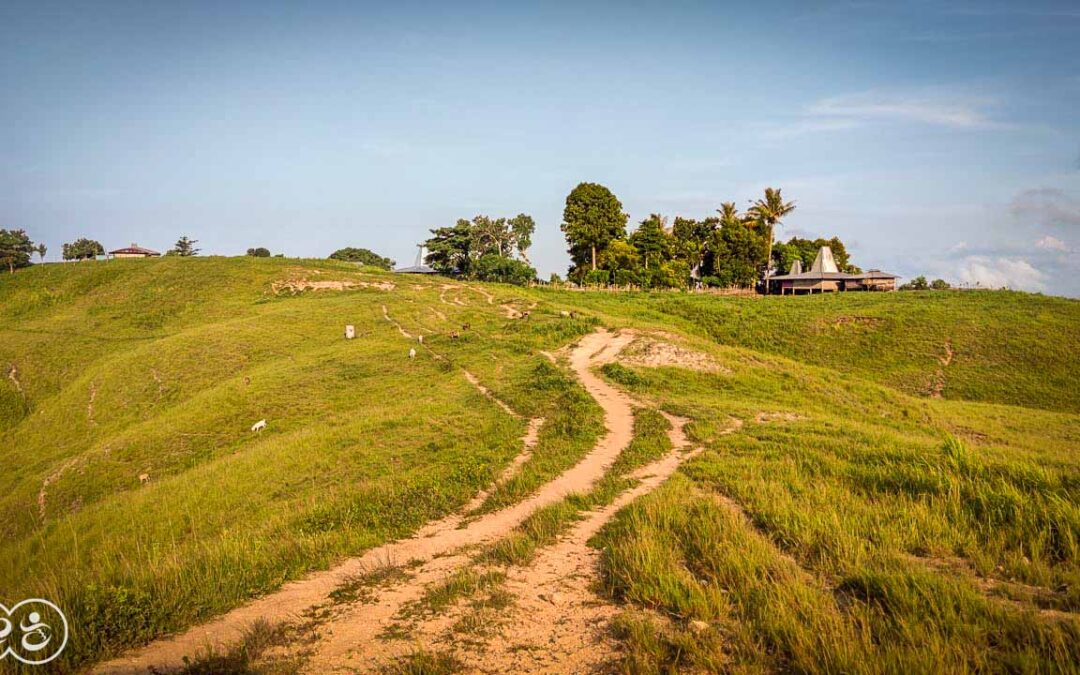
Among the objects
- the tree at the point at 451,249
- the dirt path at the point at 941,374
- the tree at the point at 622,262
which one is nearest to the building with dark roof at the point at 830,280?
the tree at the point at 622,262

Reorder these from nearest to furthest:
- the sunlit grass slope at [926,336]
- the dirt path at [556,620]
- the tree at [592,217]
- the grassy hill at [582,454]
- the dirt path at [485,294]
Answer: the dirt path at [556,620]
the grassy hill at [582,454]
the sunlit grass slope at [926,336]
the dirt path at [485,294]
the tree at [592,217]

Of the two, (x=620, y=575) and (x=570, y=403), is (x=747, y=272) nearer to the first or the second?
(x=570, y=403)

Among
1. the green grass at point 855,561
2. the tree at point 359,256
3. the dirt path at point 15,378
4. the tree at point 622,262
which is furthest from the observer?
the tree at point 359,256

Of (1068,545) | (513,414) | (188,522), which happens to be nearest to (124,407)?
(188,522)

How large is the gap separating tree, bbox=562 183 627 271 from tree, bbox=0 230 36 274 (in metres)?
73.6

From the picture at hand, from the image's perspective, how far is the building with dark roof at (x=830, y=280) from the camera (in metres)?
62.9

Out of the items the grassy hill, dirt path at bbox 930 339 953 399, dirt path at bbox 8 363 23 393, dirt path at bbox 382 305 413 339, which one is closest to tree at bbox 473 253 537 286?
the grassy hill

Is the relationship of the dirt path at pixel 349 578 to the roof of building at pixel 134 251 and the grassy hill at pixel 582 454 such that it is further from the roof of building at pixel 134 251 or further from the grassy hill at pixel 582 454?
the roof of building at pixel 134 251

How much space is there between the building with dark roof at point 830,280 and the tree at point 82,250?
361 ft

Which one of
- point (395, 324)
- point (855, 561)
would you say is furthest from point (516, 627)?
point (395, 324)

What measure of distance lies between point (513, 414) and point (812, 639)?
1311 cm

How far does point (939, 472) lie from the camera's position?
8.24 meters

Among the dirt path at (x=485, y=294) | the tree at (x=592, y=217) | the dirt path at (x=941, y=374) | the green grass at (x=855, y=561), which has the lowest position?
the dirt path at (x=941, y=374)

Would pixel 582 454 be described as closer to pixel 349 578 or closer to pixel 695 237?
pixel 349 578
